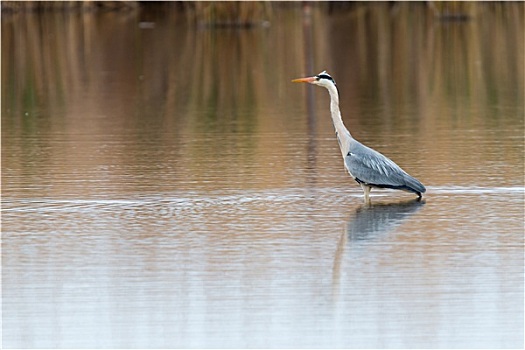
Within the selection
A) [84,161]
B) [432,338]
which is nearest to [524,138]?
[84,161]

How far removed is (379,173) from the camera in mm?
10508

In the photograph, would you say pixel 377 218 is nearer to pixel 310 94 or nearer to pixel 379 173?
pixel 379 173

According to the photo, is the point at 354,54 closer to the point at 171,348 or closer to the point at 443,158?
the point at 443,158

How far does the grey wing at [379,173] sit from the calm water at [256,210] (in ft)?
0.54

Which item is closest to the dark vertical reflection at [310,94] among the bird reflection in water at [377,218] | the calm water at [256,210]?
the calm water at [256,210]

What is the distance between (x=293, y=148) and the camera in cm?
1356

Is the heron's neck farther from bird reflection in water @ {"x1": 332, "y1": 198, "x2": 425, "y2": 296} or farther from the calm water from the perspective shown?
bird reflection in water @ {"x1": 332, "y1": 198, "x2": 425, "y2": 296}

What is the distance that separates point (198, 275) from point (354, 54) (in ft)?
54.6

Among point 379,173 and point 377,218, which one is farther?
point 379,173

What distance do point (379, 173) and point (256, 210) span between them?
95 cm

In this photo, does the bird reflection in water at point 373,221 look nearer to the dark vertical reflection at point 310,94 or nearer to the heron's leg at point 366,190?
the heron's leg at point 366,190

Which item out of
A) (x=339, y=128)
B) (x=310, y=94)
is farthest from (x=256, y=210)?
(x=310, y=94)

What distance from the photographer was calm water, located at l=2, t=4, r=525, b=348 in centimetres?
714

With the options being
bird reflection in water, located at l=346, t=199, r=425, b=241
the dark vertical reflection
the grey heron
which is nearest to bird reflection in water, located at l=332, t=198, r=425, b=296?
bird reflection in water, located at l=346, t=199, r=425, b=241
